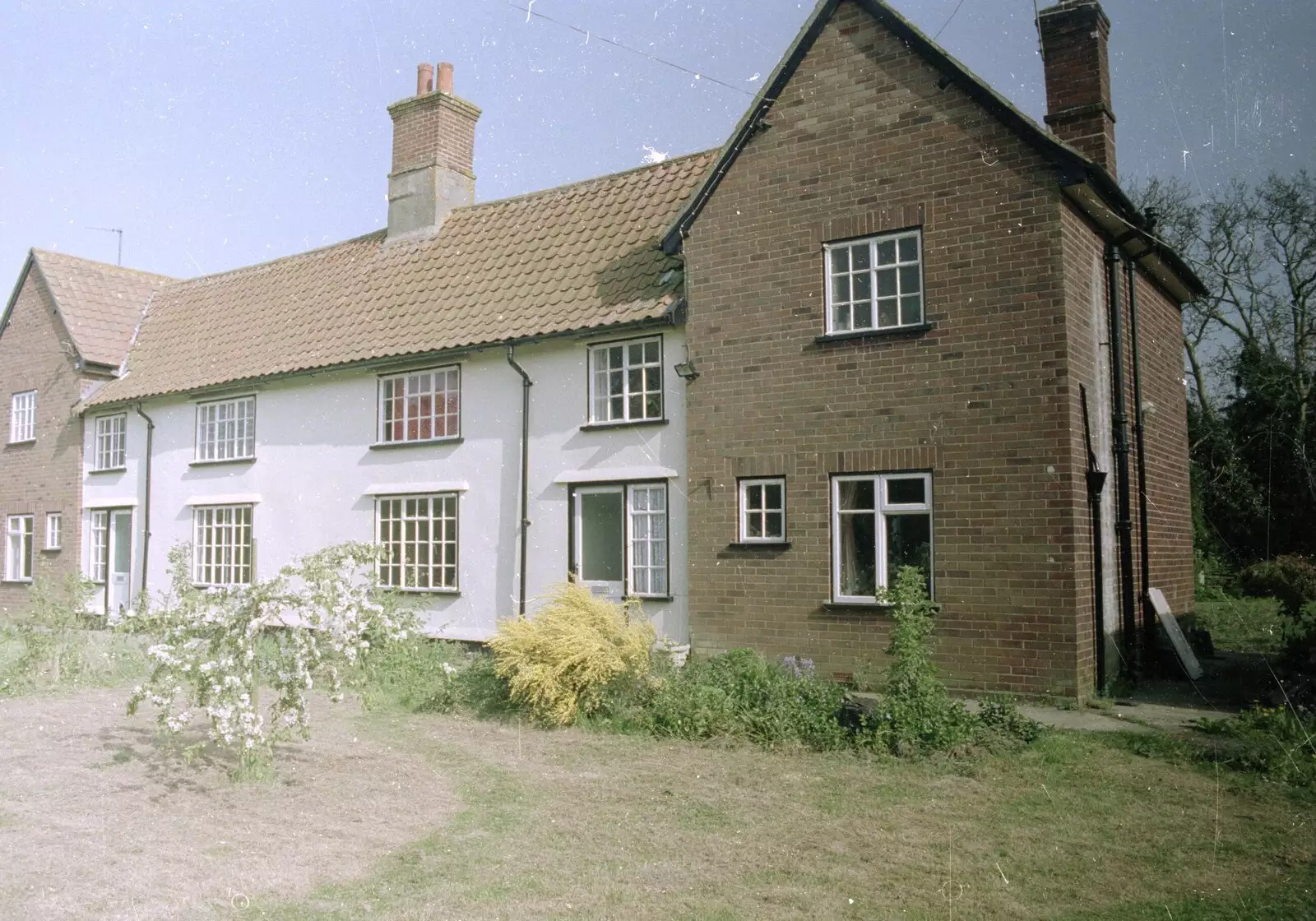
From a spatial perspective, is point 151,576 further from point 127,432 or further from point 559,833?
point 559,833

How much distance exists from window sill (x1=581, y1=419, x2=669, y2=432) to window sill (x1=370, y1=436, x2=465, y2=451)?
284 centimetres

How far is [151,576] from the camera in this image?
22.7 meters

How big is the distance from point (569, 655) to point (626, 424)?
486 cm

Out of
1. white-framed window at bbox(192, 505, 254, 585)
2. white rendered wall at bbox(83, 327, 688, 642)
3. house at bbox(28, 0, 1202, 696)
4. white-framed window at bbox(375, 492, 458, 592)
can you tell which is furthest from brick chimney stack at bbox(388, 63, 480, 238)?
white-framed window at bbox(192, 505, 254, 585)

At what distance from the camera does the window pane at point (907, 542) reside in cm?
1295

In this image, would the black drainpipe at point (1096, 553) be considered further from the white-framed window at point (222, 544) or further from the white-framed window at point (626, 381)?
the white-framed window at point (222, 544)

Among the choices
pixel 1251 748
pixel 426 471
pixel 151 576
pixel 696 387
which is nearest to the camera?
pixel 1251 748

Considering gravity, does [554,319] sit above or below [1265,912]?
above

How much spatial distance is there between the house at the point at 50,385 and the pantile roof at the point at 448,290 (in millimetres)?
1129

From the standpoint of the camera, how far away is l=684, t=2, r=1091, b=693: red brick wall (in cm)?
1227

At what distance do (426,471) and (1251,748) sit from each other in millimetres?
13088

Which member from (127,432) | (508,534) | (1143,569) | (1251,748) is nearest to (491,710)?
(508,534)

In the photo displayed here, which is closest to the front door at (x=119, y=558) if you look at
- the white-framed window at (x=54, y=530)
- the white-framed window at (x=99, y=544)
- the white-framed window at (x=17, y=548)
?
the white-framed window at (x=99, y=544)

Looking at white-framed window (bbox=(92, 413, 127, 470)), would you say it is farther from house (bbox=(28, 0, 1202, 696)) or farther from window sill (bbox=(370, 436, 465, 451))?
window sill (bbox=(370, 436, 465, 451))
